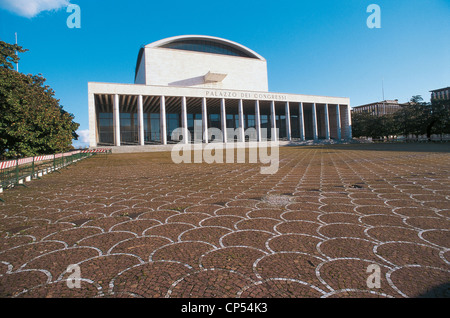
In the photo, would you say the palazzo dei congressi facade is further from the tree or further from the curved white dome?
the tree

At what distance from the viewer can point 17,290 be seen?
240 centimetres

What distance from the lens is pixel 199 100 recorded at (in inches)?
1833

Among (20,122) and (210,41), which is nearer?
(20,122)

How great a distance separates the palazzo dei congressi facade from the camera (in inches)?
A: 1660

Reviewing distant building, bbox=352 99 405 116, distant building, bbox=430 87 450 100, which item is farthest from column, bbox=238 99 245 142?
distant building, bbox=430 87 450 100

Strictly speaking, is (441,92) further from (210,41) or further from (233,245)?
(233,245)

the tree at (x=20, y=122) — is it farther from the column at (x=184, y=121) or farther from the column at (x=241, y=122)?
the column at (x=241, y=122)

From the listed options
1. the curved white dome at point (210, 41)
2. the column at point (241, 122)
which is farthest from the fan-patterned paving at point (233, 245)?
the curved white dome at point (210, 41)

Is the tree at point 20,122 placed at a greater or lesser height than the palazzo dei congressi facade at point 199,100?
lesser

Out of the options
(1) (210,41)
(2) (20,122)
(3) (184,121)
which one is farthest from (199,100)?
(2) (20,122)

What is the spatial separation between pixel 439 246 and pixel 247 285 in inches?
103

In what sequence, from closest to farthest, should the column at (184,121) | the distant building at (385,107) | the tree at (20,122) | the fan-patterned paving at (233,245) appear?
the fan-patterned paving at (233,245), the tree at (20,122), the column at (184,121), the distant building at (385,107)

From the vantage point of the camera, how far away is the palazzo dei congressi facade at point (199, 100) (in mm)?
42156

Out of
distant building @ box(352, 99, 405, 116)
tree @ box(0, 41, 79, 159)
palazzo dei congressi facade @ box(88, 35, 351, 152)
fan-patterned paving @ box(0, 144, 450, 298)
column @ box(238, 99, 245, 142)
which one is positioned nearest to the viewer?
fan-patterned paving @ box(0, 144, 450, 298)
